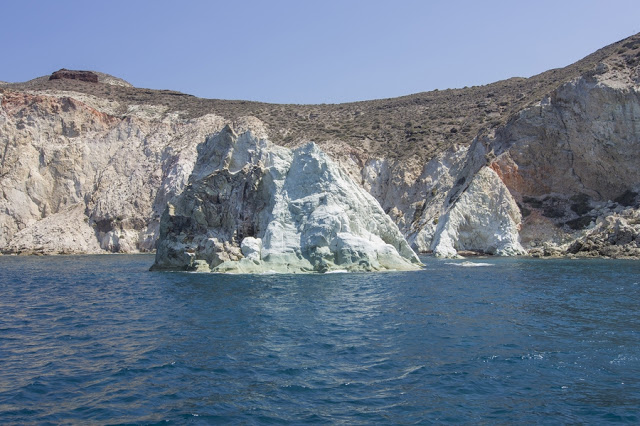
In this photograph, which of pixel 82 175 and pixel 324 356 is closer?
pixel 324 356

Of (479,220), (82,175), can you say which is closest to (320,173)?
(479,220)

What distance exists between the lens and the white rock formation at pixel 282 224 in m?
27.7

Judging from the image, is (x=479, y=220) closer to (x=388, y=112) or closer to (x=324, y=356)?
(x=324, y=356)

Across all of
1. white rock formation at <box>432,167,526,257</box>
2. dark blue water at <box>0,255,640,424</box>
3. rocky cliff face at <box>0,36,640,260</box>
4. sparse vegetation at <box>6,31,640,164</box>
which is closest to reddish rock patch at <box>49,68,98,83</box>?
rocky cliff face at <box>0,36,640,260</box>

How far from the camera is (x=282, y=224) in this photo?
92.9 feet

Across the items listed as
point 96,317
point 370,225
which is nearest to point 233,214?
point 370,225

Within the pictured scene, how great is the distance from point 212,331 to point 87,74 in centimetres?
9291

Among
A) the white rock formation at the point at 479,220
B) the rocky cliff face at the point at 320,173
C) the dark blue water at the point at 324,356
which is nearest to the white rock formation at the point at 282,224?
the rocky cliff face at the point at 320,173

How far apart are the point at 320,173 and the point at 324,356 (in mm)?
19575

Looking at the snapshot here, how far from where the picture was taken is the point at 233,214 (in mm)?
31844

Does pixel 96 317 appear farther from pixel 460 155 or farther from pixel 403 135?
pixel 403 135

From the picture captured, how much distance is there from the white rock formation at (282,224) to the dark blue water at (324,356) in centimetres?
678

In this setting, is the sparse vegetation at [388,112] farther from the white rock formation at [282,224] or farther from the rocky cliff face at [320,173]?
the white rock formation at [282,224]

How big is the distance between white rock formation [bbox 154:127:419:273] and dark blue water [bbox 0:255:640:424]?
678cm
